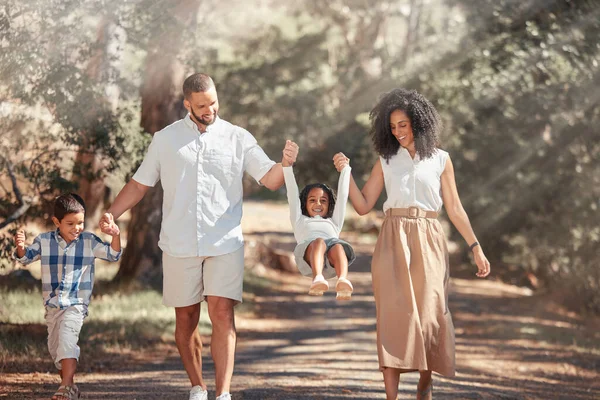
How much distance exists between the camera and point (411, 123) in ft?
23.0

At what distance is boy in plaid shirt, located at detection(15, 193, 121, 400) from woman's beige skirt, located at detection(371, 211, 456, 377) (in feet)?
6.13

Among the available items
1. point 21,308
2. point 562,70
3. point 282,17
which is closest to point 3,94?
point 21,308

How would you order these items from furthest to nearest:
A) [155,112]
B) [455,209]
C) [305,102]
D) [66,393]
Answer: [305,102] < [155,112] < [455,209] < [66,393]

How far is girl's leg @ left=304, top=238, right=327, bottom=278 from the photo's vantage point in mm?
6680

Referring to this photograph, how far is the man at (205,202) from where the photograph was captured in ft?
22.0

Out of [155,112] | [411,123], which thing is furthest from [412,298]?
[155,112]

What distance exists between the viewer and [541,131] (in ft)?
62.1

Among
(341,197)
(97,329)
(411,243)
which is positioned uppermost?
(341,197)

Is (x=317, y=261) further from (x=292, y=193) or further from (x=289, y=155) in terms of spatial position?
(x=289, y=155)

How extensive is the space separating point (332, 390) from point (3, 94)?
4356mm

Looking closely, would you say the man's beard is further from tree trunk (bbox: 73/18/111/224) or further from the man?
tree trunk (bbox: 73/18/111/224)

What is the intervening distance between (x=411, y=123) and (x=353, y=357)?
5.83 meters

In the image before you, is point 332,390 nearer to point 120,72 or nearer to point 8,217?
point 8,217

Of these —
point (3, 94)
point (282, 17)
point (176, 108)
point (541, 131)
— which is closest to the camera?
point (3, 94)
